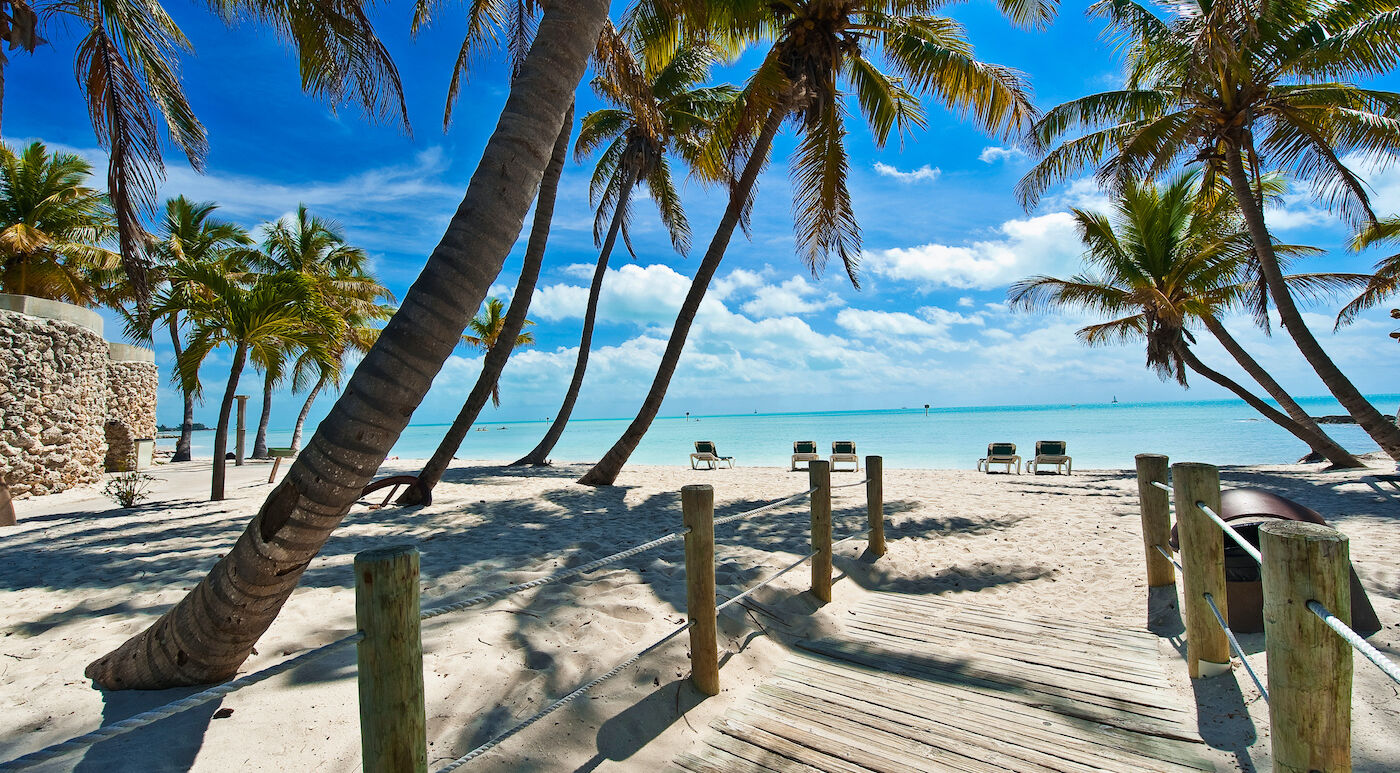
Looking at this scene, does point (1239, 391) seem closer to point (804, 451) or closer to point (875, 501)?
point (804, 451)

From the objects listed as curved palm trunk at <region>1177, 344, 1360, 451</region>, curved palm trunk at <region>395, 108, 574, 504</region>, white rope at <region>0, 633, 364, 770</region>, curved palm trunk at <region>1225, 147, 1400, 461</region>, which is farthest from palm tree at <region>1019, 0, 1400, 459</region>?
white rope at <region>0, 633, 364, 770</region>

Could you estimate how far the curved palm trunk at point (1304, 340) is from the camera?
8.65m

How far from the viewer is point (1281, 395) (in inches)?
461

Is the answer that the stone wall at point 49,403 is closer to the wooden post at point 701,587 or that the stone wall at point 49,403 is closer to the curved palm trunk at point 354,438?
the curved palm trunk at point 354,438

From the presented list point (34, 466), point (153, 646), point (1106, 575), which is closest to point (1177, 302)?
point (1106, 575)

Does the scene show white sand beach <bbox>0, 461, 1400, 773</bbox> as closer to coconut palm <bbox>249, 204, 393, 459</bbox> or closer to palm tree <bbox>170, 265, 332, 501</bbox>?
palm tree <bbox>170, 265, 332, 501</bbox>

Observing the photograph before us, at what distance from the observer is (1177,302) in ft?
42.5

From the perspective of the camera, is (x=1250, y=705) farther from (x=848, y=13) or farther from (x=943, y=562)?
(x=848, y=13)

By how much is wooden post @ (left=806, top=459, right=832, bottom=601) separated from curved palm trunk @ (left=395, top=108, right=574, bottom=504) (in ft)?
18.2

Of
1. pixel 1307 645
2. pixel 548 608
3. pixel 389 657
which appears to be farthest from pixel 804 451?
pixel 389 657

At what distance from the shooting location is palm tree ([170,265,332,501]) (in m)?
8.27

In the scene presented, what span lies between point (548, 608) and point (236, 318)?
727 centimetres

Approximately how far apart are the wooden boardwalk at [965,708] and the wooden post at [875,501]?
1.46 m

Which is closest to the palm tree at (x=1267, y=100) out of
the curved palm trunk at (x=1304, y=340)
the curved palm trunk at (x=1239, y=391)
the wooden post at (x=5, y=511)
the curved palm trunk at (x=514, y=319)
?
the curved palm trunk at (x=1304, y=340)
